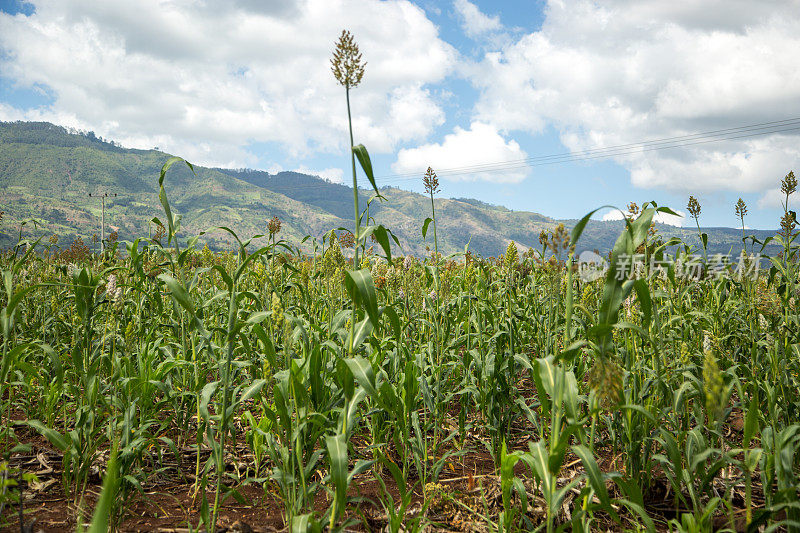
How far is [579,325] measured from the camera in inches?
149

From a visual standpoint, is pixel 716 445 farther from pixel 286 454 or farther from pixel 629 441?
pixel 286 454

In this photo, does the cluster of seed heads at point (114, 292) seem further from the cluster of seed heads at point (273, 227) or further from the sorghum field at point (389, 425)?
the cluster of seed heads at point (273, 227)

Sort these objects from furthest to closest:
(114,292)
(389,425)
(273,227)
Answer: (273,227) < (389,425) < (114,292)

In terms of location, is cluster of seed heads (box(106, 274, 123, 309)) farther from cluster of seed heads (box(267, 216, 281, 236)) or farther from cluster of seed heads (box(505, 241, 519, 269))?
cluster of seed heads (box(505, 241, 519, 269))

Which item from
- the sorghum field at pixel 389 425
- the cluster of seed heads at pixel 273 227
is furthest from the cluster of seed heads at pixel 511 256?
the cluster of seed heads at pixel 273 227

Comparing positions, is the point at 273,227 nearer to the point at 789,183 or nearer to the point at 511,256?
the point at 511,256

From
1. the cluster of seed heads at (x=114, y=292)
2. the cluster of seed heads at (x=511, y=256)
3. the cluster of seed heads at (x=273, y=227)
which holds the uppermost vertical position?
the cluster of seed heads at (x=273, y=227)

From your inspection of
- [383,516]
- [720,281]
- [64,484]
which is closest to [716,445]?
[720,281]

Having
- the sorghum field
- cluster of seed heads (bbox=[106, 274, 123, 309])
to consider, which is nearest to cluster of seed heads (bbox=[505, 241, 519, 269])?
the sorghum field

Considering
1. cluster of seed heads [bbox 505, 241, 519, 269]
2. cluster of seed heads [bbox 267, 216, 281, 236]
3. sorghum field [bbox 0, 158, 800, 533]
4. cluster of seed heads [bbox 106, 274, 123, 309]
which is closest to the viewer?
sorghum field [bbox 0, 158, 800, 533]

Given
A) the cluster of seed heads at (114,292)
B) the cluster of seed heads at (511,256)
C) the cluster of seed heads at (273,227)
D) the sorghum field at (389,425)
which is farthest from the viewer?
the cluster of seed heads at (273,227)

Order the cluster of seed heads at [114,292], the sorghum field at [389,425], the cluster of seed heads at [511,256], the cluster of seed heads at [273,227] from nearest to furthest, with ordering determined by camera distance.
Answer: the sorghum field at [389,425], the cluster of seed heads at [114,292], the cluster of seed heads at [511,256], the cluster of seed heads at [273,227]

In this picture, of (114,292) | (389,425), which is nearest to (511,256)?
(389,425)

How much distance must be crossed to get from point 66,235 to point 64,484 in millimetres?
167048
